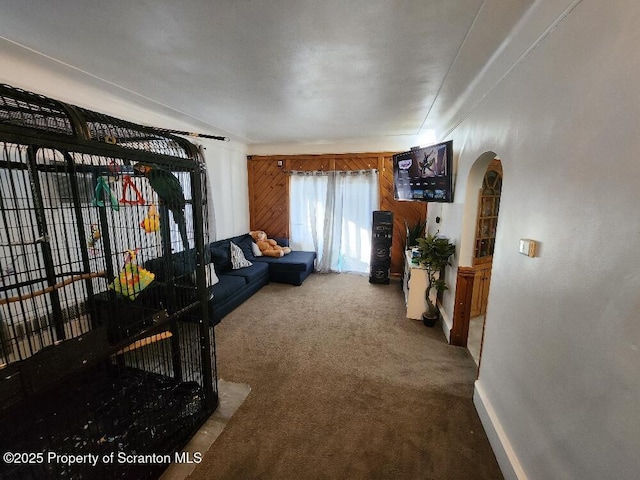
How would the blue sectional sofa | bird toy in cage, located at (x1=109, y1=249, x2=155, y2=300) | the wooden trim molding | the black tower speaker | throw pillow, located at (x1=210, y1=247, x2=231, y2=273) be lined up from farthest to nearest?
1. the black tower speaker
2. throw pillow, located at (x1=210, y1=247, x2=231, y2=273)
3. the blue sectional sofa
4. the wooden trim molding
5. bird toy in cage, located at (x1=109, y1=249, x2=155, y2=300)

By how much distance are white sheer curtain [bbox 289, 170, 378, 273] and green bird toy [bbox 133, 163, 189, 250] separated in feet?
12.4

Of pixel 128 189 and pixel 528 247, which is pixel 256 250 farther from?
pixel 528 247

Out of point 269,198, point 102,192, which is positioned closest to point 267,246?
point 269,198

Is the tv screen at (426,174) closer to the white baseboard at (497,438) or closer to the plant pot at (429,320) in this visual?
the plant pot at (429,320)

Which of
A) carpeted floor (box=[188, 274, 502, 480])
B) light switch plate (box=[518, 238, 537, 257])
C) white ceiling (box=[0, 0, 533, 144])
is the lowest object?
carpeted floor (box=[188, 274, 502, 480])

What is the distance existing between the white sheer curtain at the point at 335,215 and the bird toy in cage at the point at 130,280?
4042 millimetres

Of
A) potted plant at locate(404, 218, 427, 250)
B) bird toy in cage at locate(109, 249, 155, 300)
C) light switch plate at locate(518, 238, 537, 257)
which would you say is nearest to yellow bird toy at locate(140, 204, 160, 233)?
bird toy in cage at locate(109, 249, 155, 300)

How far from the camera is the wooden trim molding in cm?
271

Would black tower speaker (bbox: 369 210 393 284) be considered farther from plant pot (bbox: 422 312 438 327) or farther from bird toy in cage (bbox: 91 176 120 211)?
bird toy in cage (bbox: 91 176 120 211)

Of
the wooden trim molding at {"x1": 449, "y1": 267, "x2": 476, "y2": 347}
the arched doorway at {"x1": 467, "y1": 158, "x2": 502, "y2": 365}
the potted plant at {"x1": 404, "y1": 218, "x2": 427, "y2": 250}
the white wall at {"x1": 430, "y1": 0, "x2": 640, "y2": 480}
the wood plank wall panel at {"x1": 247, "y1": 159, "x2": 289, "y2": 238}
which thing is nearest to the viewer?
the white wall at {"x1": 430, "y1": 0, "x2": 640, "y2": 480}

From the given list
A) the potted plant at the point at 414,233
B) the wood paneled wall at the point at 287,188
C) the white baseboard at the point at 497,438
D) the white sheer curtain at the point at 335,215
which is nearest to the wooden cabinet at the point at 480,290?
the potted plant at the point at 414,233

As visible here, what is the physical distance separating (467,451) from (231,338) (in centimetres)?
235

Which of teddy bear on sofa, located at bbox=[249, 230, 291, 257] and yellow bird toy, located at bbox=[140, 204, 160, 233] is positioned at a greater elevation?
yellow bird toy, located at bbox=[140, 204, 160, 233]

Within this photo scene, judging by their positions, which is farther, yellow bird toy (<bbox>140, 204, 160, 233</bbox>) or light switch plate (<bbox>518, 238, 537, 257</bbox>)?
yellow bird toy (<bbox>140, 204, 160, 233</bbox>)
